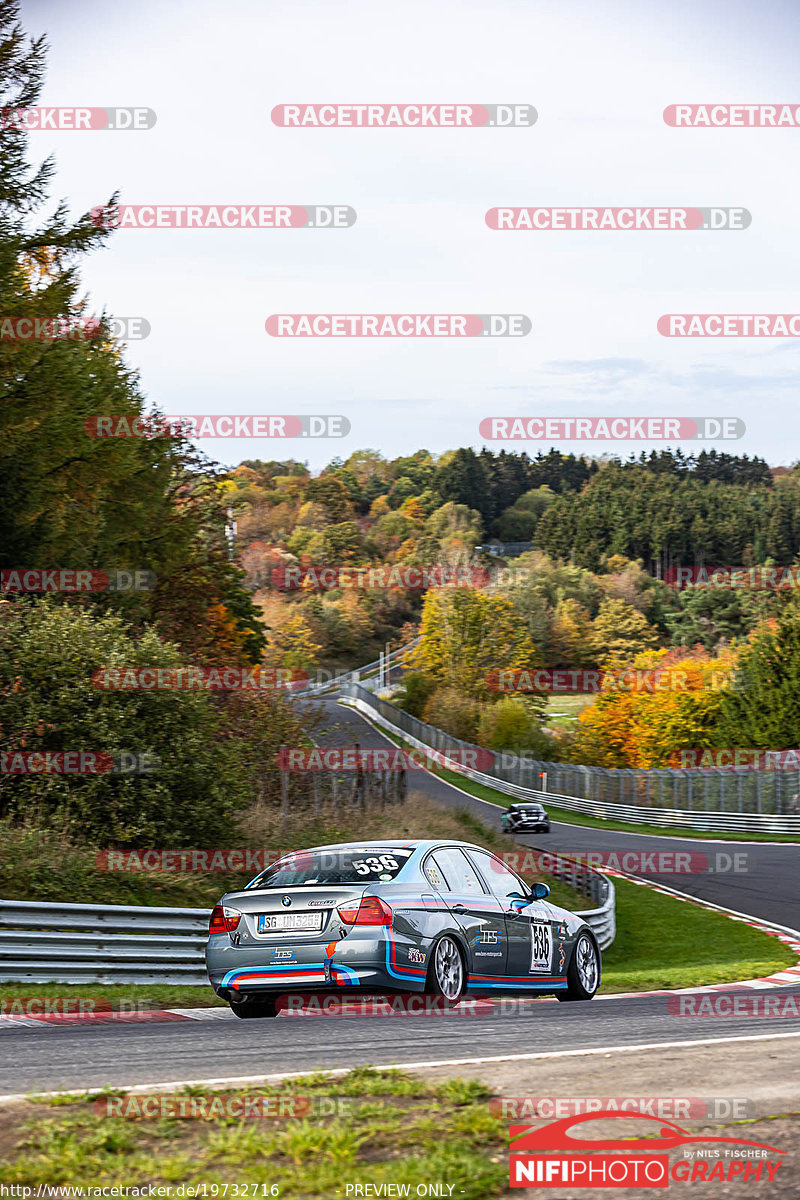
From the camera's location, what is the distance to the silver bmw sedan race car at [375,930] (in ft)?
30.3

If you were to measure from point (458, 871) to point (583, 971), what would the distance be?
7.25 ft

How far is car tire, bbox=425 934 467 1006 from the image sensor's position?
31.5 ft

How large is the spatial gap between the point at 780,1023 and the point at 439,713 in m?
78.8

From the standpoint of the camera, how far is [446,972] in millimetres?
9812

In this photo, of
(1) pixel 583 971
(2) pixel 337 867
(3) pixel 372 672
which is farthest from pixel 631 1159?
(3) pixel 372 672

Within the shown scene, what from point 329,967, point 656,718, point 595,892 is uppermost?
point 329,967

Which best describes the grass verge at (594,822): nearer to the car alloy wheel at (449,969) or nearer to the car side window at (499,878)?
the car side window at (499,878)

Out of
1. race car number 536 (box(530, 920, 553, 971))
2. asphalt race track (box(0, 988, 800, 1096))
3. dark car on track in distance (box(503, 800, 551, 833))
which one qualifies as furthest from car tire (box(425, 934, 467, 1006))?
dark car on track in distance (box(503, 800, 551, 833))

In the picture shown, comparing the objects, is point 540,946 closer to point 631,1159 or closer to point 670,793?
point 631,1159

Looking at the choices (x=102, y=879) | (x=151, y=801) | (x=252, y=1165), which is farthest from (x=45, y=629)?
(x=252, y=1165)

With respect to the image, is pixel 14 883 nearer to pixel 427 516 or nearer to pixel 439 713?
pixel 439 713

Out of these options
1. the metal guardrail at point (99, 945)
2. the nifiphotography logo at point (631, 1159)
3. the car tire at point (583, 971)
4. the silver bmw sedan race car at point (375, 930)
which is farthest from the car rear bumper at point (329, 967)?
the nifiphotography logo at point (631, 1159)

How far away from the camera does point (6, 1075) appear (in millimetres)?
6254

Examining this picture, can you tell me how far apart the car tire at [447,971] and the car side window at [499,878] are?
3.35 ft
